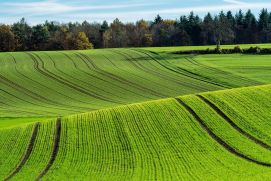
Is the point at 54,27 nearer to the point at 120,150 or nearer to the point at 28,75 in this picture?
the point at 28,75

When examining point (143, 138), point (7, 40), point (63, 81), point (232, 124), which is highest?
point (7, 40)

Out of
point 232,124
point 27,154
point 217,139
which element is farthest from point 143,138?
point 27,154

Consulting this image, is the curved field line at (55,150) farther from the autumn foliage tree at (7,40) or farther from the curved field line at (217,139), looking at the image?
the autumn foliage tree at (7,40)

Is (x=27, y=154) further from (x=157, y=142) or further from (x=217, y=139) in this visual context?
(x=217, y=139)

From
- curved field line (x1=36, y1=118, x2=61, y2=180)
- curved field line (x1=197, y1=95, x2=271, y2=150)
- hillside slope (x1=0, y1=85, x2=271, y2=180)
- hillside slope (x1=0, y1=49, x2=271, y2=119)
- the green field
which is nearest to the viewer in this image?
hillside slope (x1=0, y1=85, x2=271, y2=180)

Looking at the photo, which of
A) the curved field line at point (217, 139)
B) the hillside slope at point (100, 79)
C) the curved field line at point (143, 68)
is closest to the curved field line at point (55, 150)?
the curved field line at point (217, 139)

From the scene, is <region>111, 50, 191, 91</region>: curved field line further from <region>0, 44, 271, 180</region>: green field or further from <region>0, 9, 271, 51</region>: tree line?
<region>0, 9, 271, 51</region>: tree line

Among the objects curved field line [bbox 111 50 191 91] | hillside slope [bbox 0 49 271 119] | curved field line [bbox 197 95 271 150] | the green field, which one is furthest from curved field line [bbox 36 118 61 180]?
curved field line [bbox 111 50 191 91]
